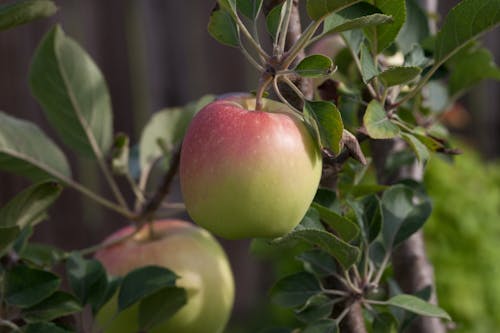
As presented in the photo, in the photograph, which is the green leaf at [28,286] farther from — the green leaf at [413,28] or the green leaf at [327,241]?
the green leaf at [413,28]

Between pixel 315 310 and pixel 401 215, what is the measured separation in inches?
4.9

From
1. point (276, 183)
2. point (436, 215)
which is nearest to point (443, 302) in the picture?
point (436, 215)

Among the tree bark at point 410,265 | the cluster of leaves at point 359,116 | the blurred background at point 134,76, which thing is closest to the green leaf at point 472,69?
the cluster of leaves at point 359,116

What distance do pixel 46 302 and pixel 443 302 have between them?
131 cm

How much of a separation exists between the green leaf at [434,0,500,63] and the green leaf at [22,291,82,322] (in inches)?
13.9

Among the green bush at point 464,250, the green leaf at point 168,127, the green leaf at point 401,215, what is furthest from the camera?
the green bush at point 464,250

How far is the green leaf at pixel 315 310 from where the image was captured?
25.9 inches

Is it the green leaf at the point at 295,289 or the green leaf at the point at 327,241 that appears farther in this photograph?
the green leaf at the point at 295,289

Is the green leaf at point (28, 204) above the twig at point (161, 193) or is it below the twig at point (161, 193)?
above

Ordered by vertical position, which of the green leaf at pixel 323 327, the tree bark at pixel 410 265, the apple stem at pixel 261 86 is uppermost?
the apple stem at pixel 261 86

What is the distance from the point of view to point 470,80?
2.85ft

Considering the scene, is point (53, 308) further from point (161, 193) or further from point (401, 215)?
point (401, 215)

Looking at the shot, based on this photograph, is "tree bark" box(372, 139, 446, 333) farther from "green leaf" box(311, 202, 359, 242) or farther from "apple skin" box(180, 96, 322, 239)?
"apple skin" box(180, 96, 322, 239)

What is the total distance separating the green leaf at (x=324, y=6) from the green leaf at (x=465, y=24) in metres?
0.11
